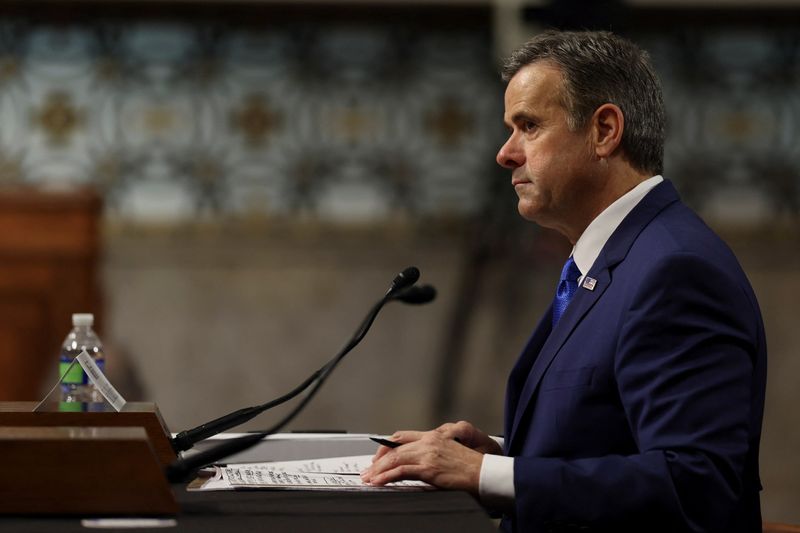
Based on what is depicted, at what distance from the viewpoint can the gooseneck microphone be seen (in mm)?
1550

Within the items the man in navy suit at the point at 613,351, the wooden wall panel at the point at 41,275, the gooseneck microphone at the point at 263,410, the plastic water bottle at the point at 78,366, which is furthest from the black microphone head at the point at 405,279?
the wooden wall panel at the point at 41,275

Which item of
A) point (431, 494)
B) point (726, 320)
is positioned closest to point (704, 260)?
point (726, 320)

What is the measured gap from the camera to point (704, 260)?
186 cm

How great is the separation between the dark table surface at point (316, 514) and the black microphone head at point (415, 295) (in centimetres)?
34

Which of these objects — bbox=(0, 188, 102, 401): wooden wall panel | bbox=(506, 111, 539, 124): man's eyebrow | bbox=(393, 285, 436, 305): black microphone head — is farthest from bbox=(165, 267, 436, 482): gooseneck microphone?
bbox=(0, 188, 102, 401): wooden wall panel

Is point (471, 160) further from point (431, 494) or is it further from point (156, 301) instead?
point (431, 494)

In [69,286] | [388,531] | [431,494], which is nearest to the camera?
[388,531]

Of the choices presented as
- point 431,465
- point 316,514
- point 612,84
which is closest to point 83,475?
point 316,514

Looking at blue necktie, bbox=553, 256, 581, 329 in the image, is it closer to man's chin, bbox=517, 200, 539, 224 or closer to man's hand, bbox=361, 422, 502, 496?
man's chin, bbox=517, 200, 539, 224

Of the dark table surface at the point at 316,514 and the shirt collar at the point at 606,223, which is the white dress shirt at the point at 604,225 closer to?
the shirt collar at the point at 606,223

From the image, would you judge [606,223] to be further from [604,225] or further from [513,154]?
[513,154]

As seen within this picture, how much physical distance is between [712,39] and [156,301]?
2.61 m

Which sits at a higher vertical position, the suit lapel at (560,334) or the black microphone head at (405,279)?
the black microphone head at (405,279)

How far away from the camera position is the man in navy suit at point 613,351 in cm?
174
